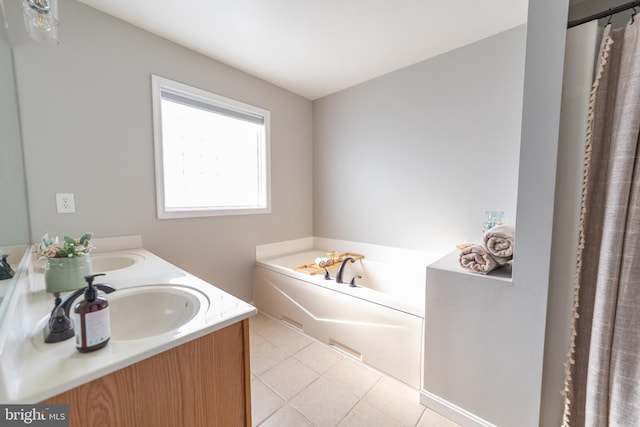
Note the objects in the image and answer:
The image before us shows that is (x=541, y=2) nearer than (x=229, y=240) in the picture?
Yes

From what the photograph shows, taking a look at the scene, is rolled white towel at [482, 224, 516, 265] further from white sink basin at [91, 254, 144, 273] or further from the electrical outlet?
the electrical outlet

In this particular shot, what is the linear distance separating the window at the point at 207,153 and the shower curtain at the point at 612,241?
2.27m

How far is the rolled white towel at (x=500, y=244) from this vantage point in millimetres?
1165

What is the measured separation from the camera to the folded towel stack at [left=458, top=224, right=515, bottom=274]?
117cm

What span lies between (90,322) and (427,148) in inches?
91.7

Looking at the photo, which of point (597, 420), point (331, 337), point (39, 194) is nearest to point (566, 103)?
point (597, 420)

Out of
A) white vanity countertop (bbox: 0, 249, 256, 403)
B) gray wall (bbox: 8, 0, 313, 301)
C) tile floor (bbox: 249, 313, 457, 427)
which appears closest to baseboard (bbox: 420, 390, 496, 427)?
tile floor (bbox: 249, 313, 457, 427)

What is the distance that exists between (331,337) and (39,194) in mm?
2081

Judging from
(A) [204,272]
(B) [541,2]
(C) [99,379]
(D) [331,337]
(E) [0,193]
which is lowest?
(D) [331,337]

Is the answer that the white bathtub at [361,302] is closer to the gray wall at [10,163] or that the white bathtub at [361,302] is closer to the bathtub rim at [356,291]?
the bathtub rim at [356,291]

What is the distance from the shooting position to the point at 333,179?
2.86 m

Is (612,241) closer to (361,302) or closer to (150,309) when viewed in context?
(361,302)

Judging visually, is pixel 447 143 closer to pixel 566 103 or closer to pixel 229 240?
pixel 566 103

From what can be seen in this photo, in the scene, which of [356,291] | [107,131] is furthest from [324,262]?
[107,131]
